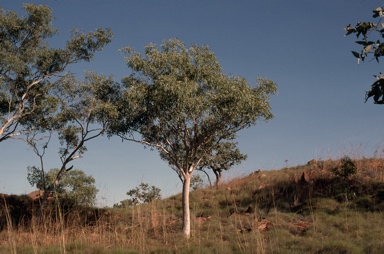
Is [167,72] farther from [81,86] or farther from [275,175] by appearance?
[275,175]

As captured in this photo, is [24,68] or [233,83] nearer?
[233,83]

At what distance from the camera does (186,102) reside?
62.3 ft

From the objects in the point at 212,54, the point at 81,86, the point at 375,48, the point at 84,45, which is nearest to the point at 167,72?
the point at 212,54

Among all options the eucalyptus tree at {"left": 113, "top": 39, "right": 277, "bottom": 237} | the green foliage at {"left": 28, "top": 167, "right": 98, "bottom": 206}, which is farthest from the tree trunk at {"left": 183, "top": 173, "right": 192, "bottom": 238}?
the green foliage at {"left": 28, "top": 167, "right": 98, "bottom": 206}

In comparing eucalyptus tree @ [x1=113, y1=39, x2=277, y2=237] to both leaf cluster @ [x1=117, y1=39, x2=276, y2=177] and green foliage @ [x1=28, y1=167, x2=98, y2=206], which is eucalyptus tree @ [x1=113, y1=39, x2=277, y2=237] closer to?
leaf cluster @ [x1=117, y1=39, x2=276, y2=177]

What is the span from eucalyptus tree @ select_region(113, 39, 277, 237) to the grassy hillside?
310 centimetres

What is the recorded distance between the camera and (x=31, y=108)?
25281 mm

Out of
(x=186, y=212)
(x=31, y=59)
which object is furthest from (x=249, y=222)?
(x=31, y=59)

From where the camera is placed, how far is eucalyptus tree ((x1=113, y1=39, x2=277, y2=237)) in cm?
1964

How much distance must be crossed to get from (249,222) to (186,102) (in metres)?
6.56

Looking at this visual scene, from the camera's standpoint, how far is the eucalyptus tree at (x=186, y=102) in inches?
773

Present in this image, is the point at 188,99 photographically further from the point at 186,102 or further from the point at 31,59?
the point at 31,59

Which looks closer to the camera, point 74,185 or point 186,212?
point 186,212

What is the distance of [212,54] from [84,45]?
10308 millimetres
